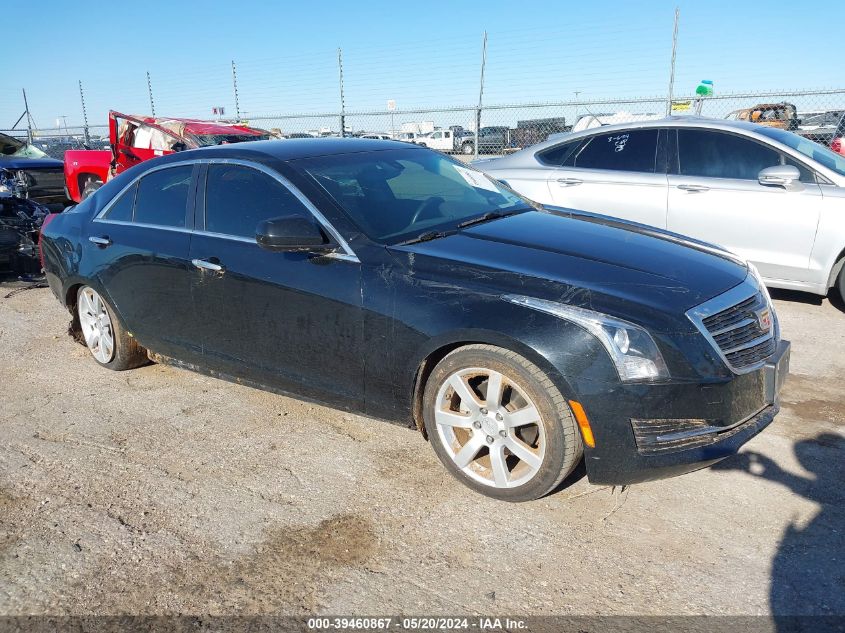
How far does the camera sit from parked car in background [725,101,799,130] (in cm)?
1152

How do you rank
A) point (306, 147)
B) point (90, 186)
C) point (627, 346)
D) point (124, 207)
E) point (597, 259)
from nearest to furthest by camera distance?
point (627, 346) → point (597, 259) → point (306, 147) → point (124, 207) → point (90, 186)

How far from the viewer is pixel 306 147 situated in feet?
13.7

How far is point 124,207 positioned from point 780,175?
→ 4929mm

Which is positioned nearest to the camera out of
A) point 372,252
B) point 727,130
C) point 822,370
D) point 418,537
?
point 418,537

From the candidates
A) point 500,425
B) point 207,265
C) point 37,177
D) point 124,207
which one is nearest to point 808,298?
point 500,425

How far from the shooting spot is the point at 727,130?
6.18 metres

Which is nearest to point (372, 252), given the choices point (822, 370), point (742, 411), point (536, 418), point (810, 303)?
point (536, 418)

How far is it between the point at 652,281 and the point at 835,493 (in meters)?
1.27

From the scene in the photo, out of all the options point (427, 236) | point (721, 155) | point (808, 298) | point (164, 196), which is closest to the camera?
point (427, 236)

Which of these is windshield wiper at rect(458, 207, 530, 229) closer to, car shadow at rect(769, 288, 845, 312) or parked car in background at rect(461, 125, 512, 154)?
car shadow at rect(769, 288, 845, 312)

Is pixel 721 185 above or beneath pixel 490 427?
above

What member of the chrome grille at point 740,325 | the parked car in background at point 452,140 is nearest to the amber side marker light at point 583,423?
the chrome grille at point 740,325

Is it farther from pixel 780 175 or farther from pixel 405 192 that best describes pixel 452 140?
pixel 405 192

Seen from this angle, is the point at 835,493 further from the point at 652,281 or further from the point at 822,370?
the point at 822,370
